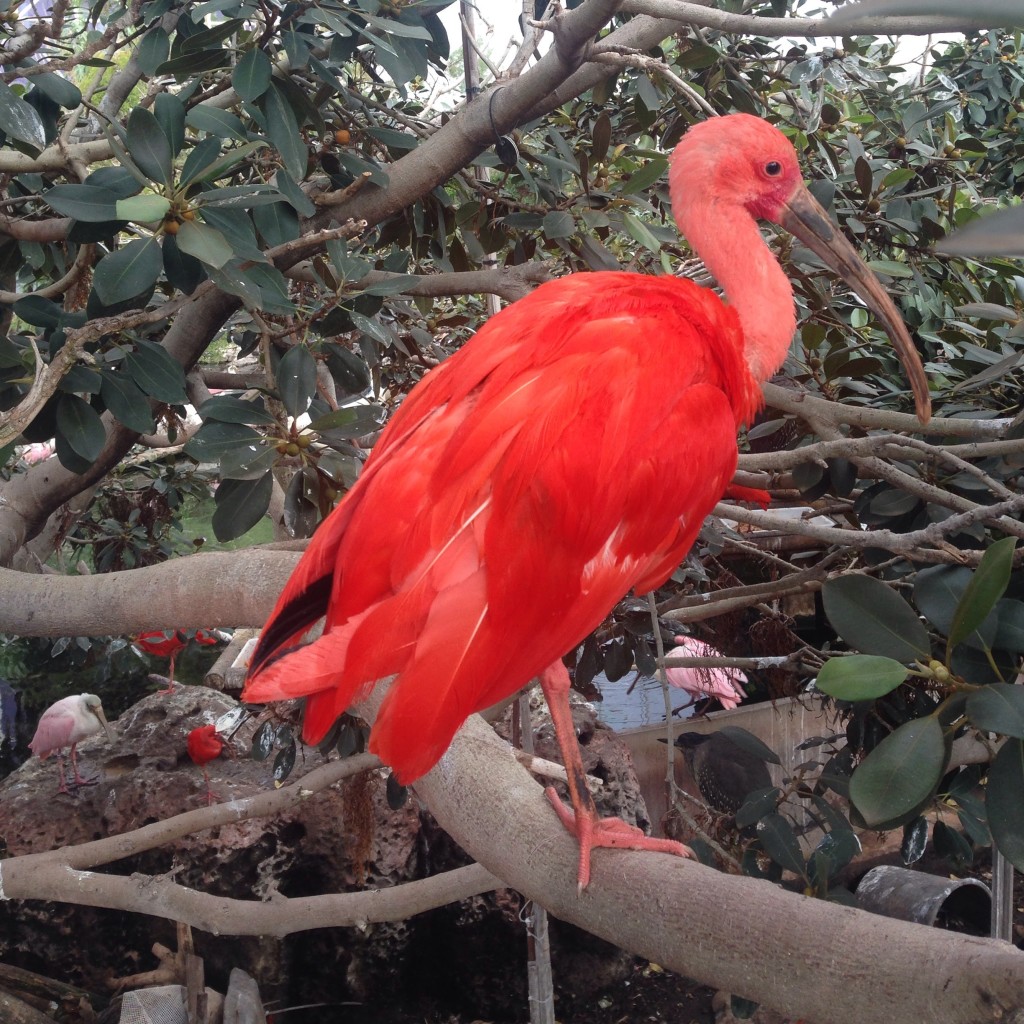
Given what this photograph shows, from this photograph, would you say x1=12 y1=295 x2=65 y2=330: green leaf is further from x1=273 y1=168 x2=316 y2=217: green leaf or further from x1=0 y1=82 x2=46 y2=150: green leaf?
x1=273 y1=168 x2=316 y2=217: green leaf

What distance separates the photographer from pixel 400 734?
3.98ft

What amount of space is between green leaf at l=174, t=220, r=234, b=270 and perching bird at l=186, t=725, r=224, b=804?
2643mm

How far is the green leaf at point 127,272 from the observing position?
1.65 metres

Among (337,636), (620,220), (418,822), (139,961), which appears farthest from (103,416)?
(139,961)

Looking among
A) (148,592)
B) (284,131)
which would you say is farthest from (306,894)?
(284,131)

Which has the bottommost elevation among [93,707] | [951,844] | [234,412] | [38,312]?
[93,707]

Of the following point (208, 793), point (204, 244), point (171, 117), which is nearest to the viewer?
point (204, 244)

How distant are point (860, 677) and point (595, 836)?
41 cm

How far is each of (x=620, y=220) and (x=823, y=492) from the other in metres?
0.76

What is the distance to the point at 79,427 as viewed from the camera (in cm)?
191

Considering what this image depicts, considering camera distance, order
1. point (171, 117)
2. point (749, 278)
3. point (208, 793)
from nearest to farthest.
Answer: point (171, 117) → point (749, 278) → point (208, 793)

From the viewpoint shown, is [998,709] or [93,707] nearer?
[998,709]

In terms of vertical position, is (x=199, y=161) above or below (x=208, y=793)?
above

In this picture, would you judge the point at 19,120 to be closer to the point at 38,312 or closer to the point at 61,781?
the point at 38,312
